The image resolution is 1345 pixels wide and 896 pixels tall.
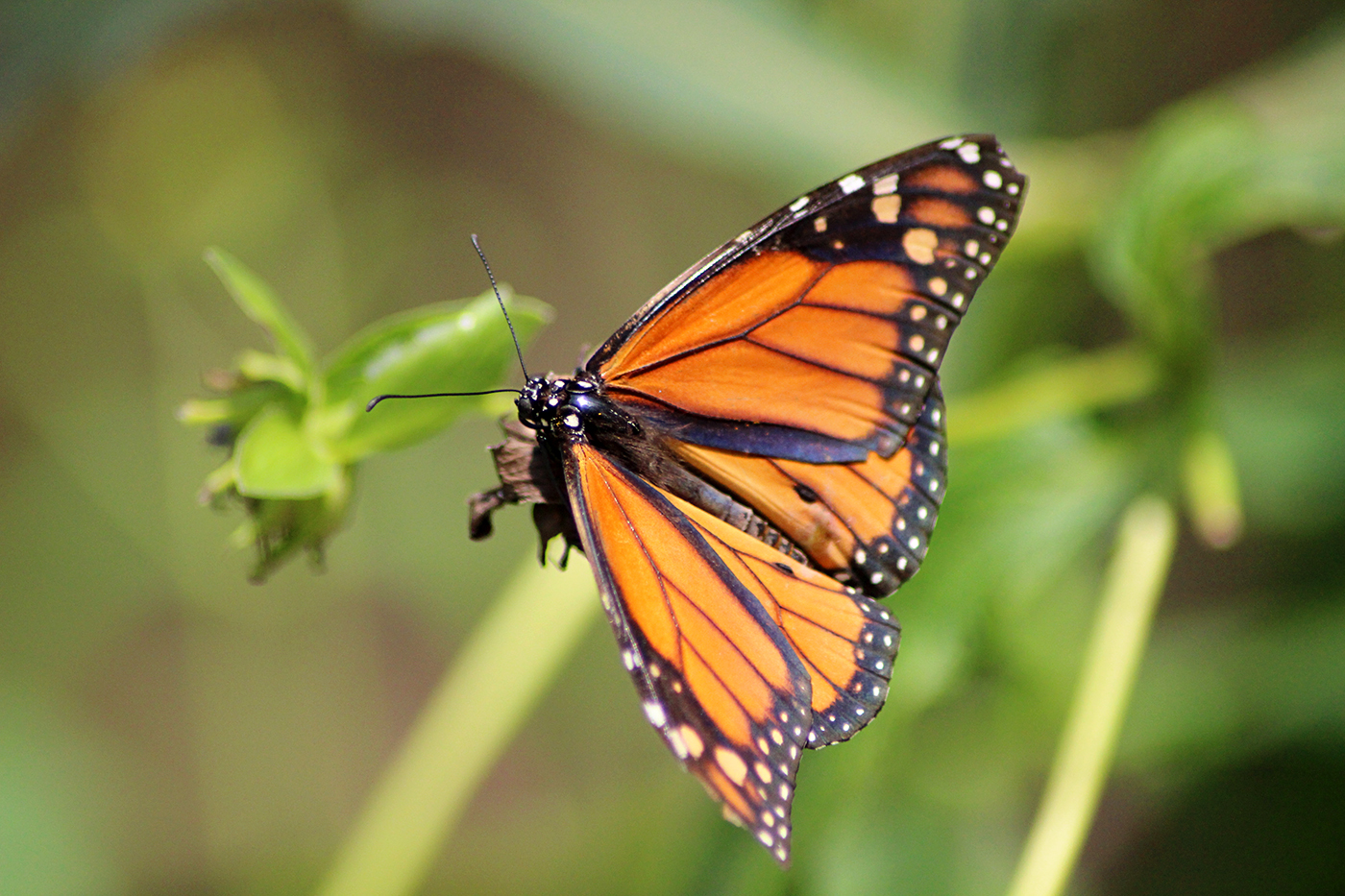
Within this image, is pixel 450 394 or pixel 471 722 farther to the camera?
pixel 471 722

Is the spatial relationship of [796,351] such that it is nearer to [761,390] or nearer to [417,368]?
[761,390]

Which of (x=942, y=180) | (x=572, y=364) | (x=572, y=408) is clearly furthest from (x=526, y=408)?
(x=572, y=364)

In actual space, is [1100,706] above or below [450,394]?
below

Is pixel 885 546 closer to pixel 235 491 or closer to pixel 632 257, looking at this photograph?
pixel 235 491

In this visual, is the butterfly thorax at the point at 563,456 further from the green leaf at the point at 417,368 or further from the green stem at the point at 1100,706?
the green stem at the point at 1100,706

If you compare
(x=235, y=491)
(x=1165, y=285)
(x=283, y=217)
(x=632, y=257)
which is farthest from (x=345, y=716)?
(x=1165, y=285)

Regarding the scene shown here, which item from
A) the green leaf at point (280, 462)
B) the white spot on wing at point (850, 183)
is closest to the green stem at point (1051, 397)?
the white spot on wing at point (850, 183)
